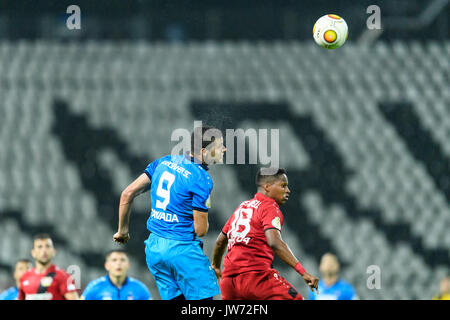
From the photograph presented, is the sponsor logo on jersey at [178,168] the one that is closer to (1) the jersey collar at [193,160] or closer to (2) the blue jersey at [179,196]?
(2) the blue jersey at [179,196]

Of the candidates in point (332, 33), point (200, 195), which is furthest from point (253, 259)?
point (332, 33)

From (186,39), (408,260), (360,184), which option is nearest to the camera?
(408,260)

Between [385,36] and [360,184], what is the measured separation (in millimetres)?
3888

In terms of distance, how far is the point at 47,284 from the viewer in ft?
26.7

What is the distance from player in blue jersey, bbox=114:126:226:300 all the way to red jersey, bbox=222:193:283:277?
361mm

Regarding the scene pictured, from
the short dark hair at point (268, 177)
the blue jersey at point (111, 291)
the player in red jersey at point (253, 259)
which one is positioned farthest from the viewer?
the blue jersey at point (111, 291)

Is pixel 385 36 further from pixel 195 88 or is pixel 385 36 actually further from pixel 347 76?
pixel 195 88

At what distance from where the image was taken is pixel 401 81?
1492 cm

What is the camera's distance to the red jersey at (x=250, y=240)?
5.55 m

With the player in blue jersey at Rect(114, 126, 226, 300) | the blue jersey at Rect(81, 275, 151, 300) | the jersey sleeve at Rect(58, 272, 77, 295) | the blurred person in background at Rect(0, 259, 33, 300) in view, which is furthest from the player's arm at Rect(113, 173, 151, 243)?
the blurred person in background at Rect(0, 259, 33, 300)

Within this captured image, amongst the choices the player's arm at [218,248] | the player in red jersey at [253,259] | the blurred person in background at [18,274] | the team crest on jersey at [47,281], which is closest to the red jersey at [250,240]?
the player in red jersey at [253,259]

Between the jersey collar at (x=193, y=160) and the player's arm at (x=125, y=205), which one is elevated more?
the jersey collar at (x=193, y=160)

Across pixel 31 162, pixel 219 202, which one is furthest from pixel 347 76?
pixel 31 162
